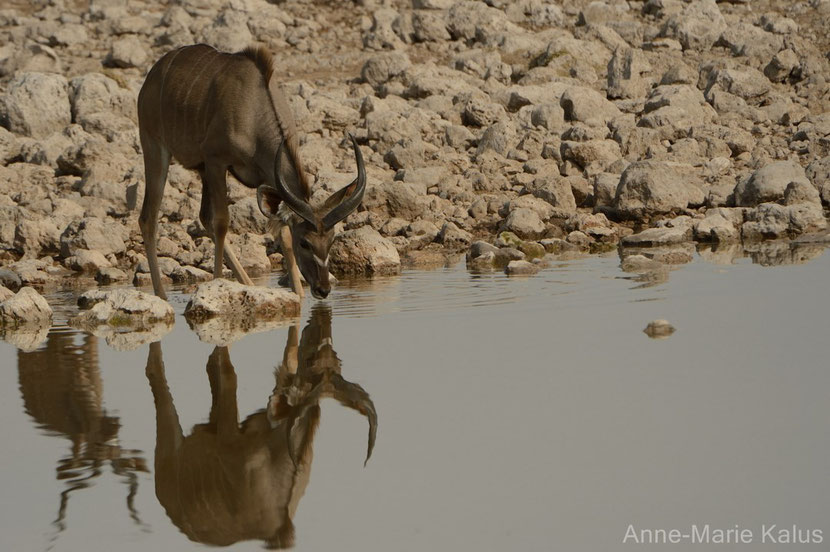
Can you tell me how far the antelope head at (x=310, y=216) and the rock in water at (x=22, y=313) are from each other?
1951 mm

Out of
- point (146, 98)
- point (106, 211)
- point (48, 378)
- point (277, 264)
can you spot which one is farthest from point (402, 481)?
point (106, 211)

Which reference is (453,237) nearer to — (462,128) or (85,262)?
(85,262)

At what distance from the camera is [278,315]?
9820 mm

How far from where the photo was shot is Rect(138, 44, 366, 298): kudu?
10133 mm

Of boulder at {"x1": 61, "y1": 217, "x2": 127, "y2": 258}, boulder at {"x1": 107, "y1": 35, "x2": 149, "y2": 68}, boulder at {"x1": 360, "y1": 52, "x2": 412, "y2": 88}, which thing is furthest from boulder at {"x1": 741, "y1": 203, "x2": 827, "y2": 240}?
boulder at {"x1": 107, "y1": 35, "x2": 149, "y2": 68}

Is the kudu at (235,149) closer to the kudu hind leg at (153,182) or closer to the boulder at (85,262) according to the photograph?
the kudu hind leg at (153,182)

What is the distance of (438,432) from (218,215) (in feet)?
19.1

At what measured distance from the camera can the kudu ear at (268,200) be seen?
10.1 m

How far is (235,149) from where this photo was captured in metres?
10.9

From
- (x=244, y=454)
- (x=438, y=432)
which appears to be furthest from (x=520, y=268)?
(x=244, y=454)

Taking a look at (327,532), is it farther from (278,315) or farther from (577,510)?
(278,315)

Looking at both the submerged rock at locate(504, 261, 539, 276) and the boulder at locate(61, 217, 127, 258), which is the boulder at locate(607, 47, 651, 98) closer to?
the boulder at locate(61, 217, 127, 258)

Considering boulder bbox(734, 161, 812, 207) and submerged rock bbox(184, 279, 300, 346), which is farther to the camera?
boulder bbox(734, 161, 812, 207)

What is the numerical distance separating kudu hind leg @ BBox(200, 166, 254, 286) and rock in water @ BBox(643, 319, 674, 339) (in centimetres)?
412
